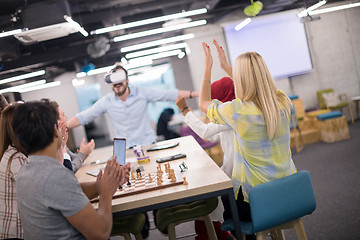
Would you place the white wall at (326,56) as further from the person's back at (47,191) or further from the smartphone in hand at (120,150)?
the person's back at (47,191)

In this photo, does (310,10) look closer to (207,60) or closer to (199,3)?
(199,3)

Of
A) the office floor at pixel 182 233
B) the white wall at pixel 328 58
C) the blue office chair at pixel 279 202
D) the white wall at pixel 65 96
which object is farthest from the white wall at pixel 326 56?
the blue office chair at pixel 279 202

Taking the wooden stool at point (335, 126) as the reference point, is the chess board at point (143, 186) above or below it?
above

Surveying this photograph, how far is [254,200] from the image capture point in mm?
1821

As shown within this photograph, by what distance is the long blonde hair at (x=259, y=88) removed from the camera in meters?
1.97

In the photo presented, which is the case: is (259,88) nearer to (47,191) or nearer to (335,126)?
(47,191)

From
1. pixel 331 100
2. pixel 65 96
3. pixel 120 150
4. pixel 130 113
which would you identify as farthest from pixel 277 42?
pixel 120 150

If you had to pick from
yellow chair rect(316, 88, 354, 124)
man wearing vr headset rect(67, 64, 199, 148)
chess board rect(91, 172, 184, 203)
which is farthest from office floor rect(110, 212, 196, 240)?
yellow chair rect(316, 88, 354, 124)

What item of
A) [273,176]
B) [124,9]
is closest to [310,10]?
[124,9]

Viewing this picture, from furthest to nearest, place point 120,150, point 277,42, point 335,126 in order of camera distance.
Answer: point 277,42, point 335,126, point 120,150

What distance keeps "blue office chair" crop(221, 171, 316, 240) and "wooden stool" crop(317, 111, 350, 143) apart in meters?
5.36

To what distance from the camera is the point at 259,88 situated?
1992mm

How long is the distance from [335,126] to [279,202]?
5.59 meters

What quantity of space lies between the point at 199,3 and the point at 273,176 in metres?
7.49
